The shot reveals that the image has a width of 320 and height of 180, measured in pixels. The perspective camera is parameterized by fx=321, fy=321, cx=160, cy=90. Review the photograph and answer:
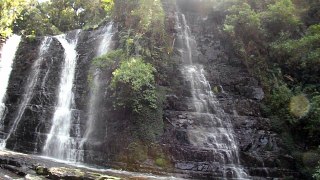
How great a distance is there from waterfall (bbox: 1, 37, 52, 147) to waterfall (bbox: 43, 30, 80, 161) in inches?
44.0

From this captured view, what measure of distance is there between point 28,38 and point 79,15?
12.0m

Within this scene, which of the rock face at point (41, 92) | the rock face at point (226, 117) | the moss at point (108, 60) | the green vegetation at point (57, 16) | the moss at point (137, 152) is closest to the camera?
the moss at point (137, 152)

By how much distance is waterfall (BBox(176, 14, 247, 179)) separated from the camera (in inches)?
526

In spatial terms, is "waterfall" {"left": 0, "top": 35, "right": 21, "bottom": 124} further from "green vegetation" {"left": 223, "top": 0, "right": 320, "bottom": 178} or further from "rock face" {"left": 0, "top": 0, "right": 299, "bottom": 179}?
"green vegetation" {"left": 223, "top": 0, "right": 320, "bottom": 178}

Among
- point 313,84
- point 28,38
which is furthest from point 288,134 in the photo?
point 28,38

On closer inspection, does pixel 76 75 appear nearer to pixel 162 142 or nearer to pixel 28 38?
pixel 28 38

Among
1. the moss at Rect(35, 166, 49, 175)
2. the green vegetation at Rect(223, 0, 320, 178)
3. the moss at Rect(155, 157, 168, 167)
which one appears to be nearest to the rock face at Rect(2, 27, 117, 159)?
the moss at Rect(155, 157, 168, 167)

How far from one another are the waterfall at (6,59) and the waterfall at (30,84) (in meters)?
1.20

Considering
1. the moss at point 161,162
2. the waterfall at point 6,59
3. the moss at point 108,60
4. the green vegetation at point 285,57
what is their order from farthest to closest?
the waterfall at point 6,59
the moss at point 108,60
the green vegetation at point 285,57
the moss at point 161,162

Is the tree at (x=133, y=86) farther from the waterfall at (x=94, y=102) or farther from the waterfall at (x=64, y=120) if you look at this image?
the waterfall at (x=64, y=120)

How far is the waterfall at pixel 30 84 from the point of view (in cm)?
1564

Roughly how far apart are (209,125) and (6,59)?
12.8m

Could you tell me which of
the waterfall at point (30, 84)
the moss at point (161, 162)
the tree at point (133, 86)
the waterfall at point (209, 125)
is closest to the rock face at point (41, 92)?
the waterfall at point (30, 84)

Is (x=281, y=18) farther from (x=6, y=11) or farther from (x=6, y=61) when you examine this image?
(x=6, y=61)
